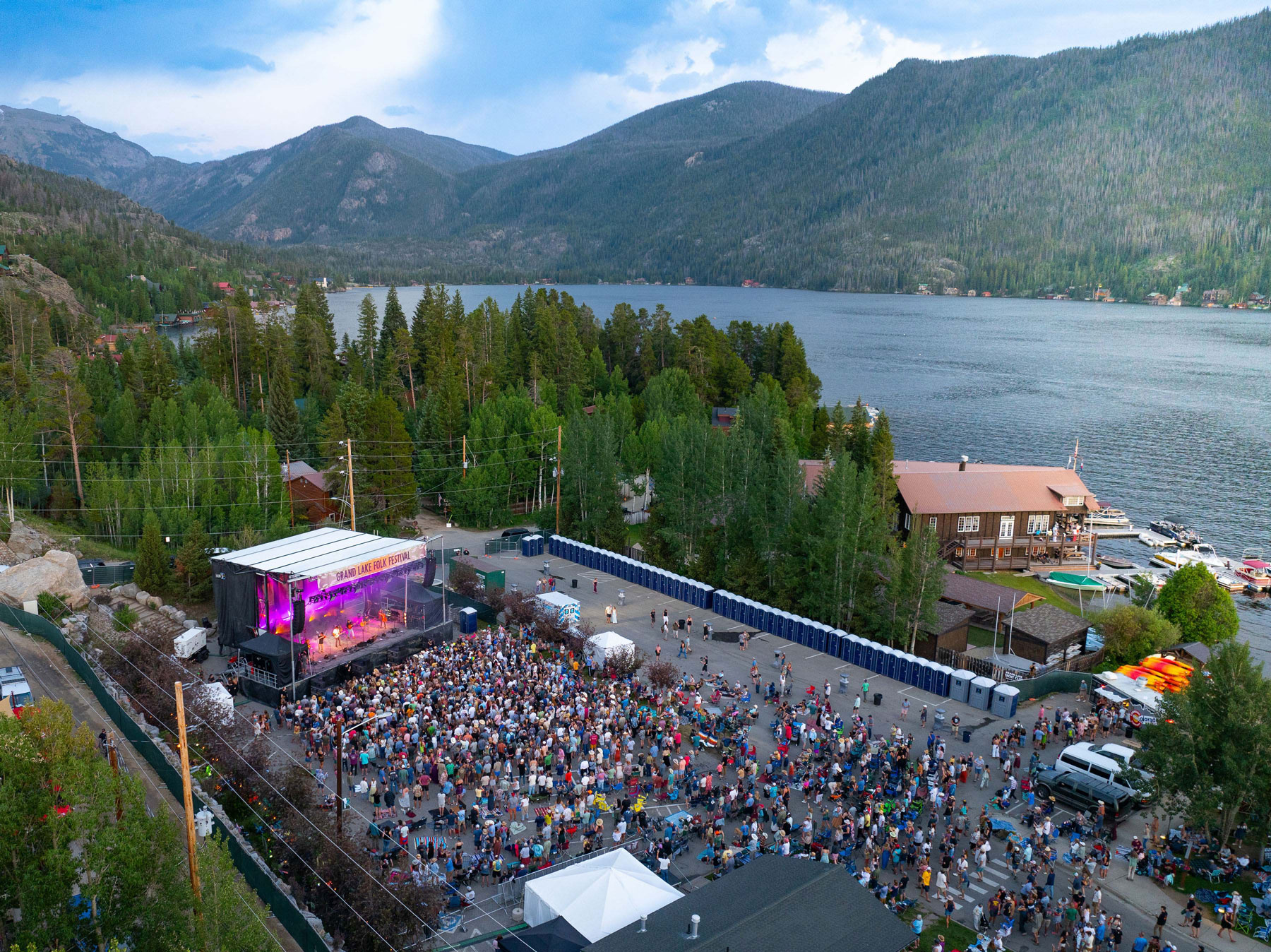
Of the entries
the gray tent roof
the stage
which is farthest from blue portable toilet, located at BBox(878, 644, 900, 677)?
the stage

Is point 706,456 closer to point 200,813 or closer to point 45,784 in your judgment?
point 200,813

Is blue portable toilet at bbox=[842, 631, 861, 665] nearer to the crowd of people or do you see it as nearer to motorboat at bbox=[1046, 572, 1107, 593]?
the crowd of people

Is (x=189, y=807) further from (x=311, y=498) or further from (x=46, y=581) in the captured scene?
(x=311, y=498)

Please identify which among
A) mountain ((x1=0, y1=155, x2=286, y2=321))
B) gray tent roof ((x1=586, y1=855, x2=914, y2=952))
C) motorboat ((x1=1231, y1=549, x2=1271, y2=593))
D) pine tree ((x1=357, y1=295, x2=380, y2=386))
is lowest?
motorboat ((x1=1231, y1=549, x2=1271, y2=593))

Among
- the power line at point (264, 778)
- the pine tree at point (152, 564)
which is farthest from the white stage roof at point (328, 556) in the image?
the pine tree at point (152, 564)

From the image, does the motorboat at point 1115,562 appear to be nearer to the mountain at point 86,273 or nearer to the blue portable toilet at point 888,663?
the blue portable toilet at point 888,663

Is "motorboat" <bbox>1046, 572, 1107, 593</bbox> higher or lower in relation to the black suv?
lower

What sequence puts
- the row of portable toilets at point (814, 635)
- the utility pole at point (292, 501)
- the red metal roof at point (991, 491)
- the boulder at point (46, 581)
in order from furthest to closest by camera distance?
→ the red metal roof at point (991, 491)
the utility pole at point (292, 501)
the boulder at point (46, 581)
the row of portable toilets at point (814, 635)
